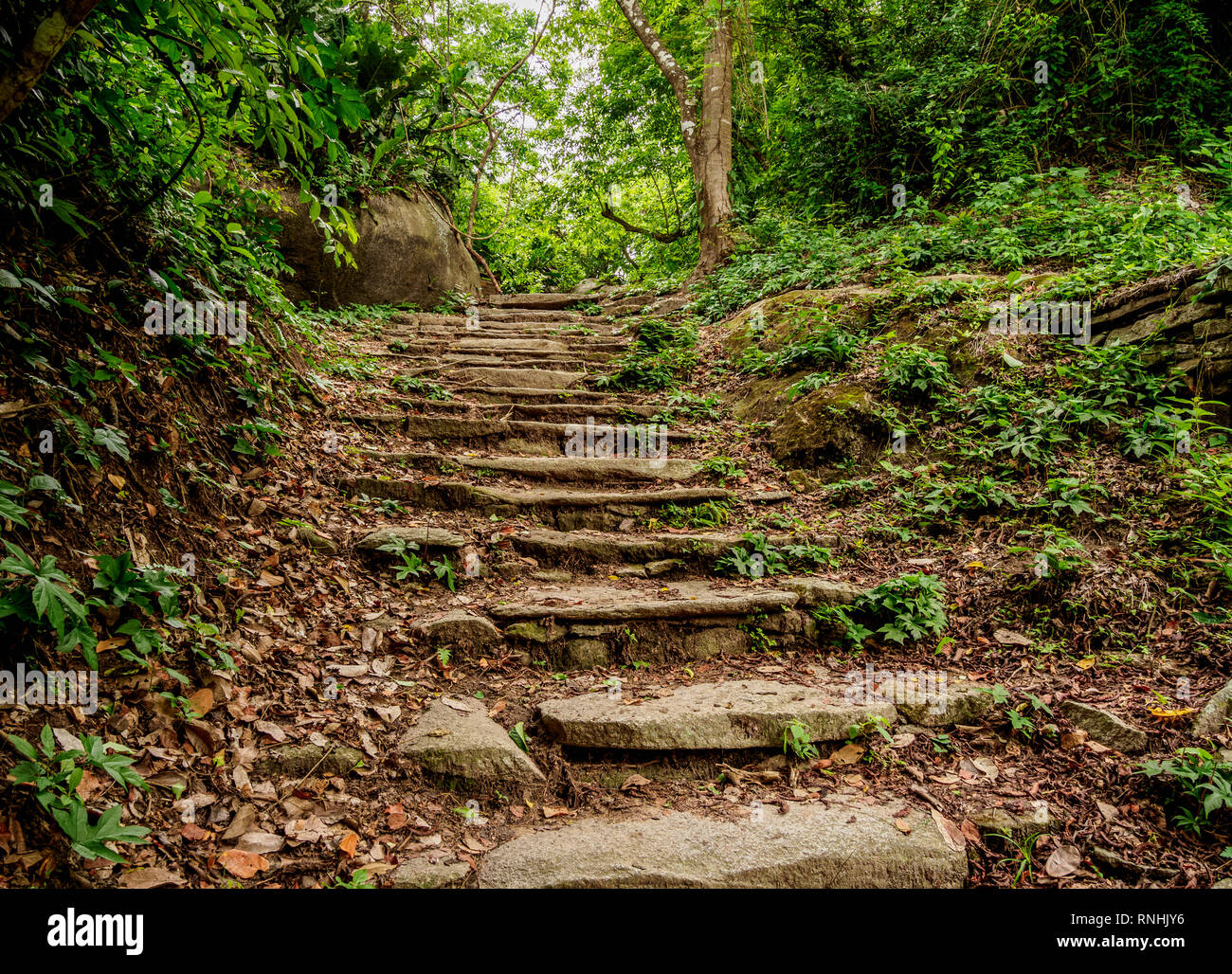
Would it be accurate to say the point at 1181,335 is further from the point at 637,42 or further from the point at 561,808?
the point at 637,42

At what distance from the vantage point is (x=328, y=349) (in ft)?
18.5

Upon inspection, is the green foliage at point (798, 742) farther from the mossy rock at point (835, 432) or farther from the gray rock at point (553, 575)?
the mossy rock at point (835, 432)

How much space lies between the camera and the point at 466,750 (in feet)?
7.40

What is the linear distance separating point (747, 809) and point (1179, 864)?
4.64ft

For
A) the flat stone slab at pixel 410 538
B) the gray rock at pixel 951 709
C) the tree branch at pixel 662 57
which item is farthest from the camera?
the tree branch at pixel 662 57

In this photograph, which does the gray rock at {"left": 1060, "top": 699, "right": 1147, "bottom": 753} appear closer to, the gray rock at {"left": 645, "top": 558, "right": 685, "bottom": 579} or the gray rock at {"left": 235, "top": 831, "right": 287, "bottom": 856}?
the gray rock at {"left": 645, "top": 558, "right": 685, "bottom": 579}

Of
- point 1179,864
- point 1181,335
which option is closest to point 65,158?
point 1179,864

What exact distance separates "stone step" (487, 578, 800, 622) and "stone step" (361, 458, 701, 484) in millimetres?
1232

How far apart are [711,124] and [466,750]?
1014 centimetres

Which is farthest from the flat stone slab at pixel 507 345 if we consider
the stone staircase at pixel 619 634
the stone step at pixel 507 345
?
the stone staircase at pixel 619 634

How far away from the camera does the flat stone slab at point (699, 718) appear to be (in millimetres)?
2396

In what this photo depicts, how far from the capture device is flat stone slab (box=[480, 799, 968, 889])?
1882 millimetres

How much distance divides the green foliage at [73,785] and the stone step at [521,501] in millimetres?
2267

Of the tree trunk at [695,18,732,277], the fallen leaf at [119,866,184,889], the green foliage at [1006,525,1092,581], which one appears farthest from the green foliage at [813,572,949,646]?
the tree trunk at [695,18,732,277]
